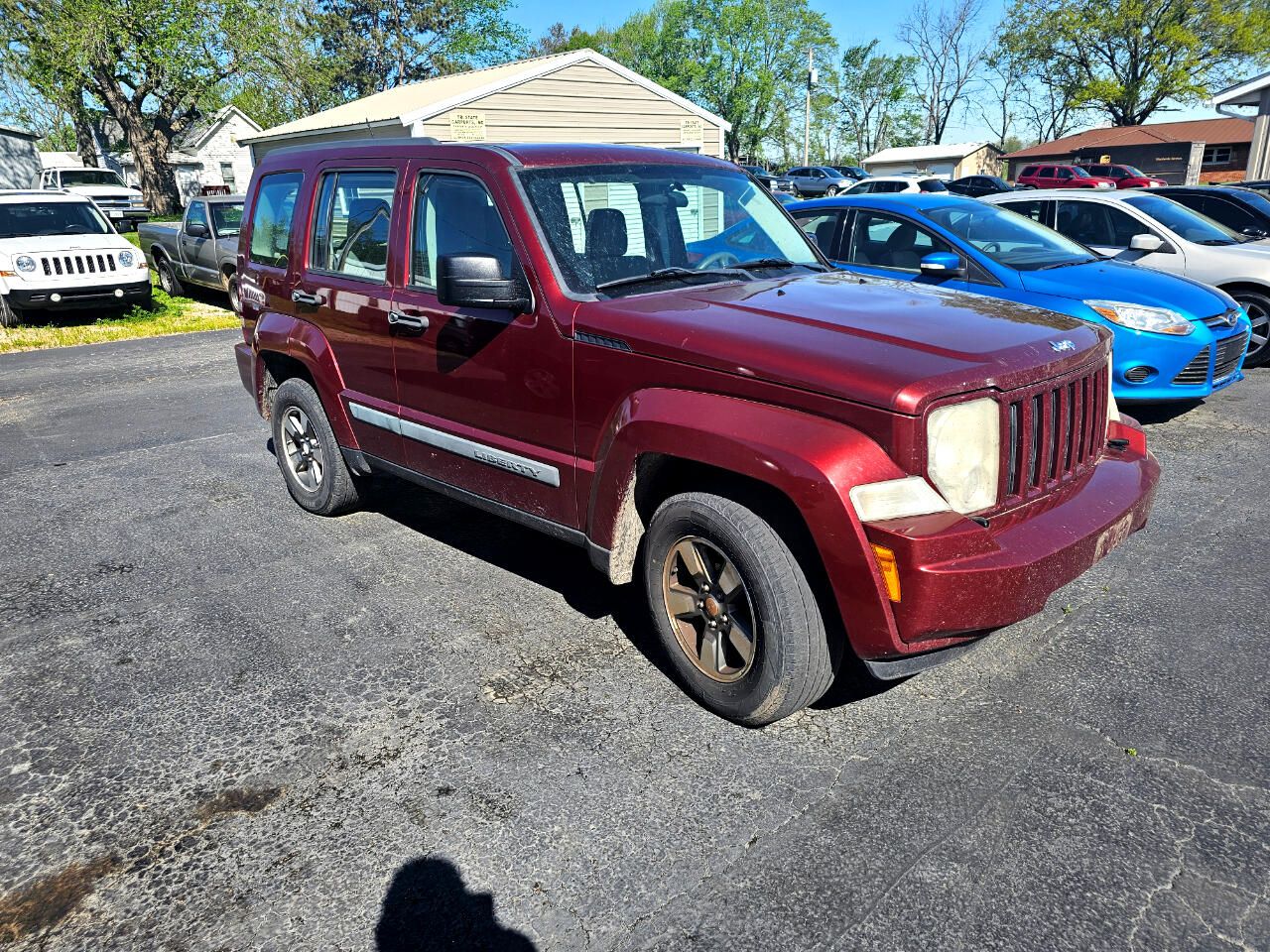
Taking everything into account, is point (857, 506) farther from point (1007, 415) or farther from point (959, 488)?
point (1007, 415)

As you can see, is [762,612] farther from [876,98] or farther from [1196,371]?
[876,98]

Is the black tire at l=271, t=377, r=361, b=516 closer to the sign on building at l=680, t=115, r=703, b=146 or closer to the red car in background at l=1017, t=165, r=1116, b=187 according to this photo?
the sign on building at l=680, t=115, r=703, b=146

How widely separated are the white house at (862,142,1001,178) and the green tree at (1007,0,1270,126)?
356 inches

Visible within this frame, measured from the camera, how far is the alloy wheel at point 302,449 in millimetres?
5207

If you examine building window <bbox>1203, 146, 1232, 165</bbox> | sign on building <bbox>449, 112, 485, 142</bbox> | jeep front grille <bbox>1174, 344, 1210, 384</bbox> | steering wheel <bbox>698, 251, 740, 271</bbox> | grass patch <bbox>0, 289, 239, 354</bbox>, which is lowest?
building window <bbox>1203, 146, 1232, 165</bbox>

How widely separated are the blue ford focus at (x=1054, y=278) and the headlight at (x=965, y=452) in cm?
346

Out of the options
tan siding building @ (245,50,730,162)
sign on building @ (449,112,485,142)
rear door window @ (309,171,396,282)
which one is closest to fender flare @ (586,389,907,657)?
rear door window @ (309,171,396,282)

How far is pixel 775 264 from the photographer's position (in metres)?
4.14

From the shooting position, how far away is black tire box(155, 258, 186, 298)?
1548cm

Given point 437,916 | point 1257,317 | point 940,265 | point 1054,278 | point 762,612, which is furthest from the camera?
point 1257,317

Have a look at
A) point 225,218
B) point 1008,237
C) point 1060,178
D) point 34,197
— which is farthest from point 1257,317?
point 1060,178

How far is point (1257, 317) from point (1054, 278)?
3.26 metres

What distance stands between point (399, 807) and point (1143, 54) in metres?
61.1

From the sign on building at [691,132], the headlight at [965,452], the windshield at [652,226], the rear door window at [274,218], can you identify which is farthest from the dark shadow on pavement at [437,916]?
the sign on building at [691,132]
